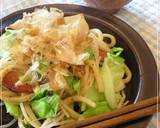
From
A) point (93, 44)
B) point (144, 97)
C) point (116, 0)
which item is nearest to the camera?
point (144, 97)

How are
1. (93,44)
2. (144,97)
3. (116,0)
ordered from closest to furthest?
(144,97), (93,44), (116,0)

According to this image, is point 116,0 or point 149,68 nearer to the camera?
point 149,68

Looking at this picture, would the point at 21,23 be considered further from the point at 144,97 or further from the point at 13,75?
the point at 144,97

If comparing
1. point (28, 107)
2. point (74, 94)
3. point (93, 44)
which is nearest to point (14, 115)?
point (28, 107)
